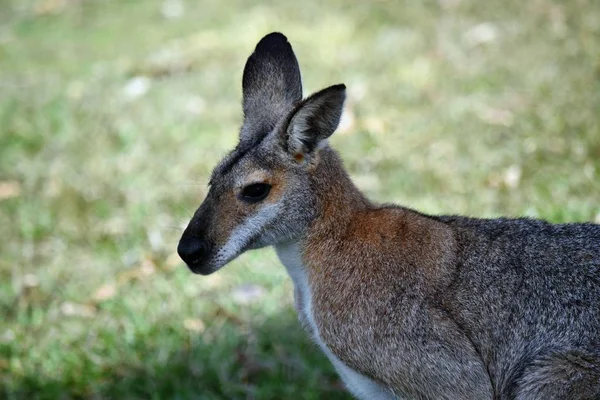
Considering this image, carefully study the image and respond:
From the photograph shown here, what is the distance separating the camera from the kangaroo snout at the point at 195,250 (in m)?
3.51

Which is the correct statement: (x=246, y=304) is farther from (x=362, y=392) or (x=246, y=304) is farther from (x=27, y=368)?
(x=362, y=392)

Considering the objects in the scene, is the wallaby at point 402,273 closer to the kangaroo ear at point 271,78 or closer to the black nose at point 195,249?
the black nose at point 195,249

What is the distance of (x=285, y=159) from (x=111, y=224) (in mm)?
2970

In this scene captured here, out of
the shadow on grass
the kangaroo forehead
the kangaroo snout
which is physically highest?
the kangaroo forehead

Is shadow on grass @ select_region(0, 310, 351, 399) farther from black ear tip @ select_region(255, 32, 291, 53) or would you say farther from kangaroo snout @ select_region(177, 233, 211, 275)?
black ear tip @ select_region(255, 32, 291, 53)

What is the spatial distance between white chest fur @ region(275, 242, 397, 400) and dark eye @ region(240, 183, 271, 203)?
0.26 metres

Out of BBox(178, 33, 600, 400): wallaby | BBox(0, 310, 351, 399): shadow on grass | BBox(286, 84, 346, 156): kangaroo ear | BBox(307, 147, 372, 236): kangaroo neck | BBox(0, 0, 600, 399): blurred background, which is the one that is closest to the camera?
BBox(178, 33, 600, 400): wallaby

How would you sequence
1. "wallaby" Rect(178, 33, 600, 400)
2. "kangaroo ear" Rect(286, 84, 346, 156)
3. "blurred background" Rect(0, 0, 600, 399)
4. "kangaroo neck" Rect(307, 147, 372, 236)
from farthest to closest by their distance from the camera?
1. "blurred background" Rect(0, 0, 600, 399)
2. "kangaroo neck" Rect(307, 147, 372, 236)
3. "kangaroo ear" Rect(286, 84, 346, 156)
4. "wallaby" Rect(178, 33, 600, 400)

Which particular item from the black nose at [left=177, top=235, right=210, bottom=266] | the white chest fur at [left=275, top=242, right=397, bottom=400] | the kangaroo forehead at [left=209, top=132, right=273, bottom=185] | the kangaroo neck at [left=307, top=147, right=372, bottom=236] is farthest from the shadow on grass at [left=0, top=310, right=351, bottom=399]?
the kangaroo forehead at [left=209, top=132, right=273, bottom=185]

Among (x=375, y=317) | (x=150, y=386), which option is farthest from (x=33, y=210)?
(x=375, y=317)

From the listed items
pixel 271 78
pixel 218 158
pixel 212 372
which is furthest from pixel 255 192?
pixel 218 158

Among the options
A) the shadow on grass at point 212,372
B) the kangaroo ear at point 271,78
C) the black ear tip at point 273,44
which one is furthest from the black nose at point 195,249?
the shadow on grass at point 212,372

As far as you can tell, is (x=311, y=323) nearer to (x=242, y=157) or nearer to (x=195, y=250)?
(x=195, y=250)

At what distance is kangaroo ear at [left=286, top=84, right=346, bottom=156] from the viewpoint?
346cm
